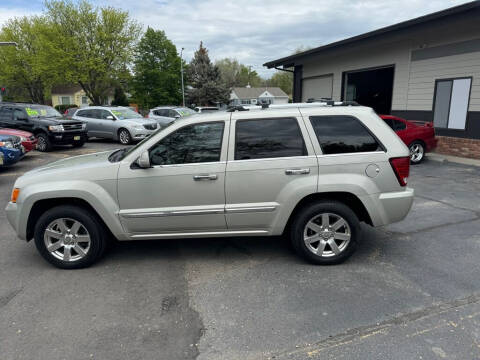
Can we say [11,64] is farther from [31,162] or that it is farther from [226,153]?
[226,153]

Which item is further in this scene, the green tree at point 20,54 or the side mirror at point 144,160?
the green tree at point 20,54

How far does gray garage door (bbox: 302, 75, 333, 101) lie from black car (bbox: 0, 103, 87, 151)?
1223cm

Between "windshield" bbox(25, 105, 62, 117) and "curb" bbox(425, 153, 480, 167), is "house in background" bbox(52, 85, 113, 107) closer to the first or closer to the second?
"windshield" bbox(25, 105, 62, 117)

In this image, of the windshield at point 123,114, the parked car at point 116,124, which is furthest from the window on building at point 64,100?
the windshield at point 123,114

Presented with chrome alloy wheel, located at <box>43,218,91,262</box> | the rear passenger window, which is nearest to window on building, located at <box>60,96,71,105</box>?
chrome alloy wheel, located at <box>43,218,91,262</box>

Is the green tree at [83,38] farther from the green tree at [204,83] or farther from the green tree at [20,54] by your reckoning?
the green tree at [204,83]

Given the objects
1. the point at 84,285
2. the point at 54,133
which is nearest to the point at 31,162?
the point at 54,133

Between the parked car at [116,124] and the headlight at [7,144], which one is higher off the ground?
the parked car at [116,124]

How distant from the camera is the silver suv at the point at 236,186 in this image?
369cm

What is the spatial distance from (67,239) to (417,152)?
10194mm

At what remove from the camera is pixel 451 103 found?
11523mm

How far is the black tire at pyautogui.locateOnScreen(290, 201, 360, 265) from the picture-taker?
3762 mm

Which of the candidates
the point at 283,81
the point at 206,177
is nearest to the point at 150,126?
the point at 206,177

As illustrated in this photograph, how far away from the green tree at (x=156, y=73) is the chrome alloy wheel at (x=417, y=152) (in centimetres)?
4426
